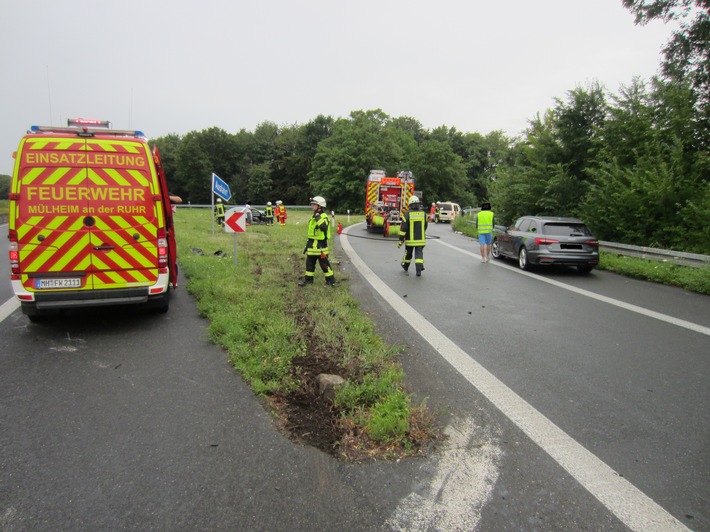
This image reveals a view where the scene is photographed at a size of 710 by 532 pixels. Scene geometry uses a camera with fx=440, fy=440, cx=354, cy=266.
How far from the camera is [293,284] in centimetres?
857

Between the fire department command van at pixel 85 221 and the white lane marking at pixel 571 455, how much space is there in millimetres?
4058

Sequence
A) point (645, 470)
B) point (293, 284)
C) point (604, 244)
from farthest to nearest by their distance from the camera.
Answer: point (604, 244) < point (293, 284) < point (645, 470)

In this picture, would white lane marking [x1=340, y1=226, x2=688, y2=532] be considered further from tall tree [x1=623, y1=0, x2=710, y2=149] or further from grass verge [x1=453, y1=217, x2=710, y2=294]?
tall tree [x1=623, y1=0, x2=710, y2=149]

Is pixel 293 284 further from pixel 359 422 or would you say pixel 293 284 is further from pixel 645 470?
pixel 645 470

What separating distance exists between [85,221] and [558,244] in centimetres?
1027

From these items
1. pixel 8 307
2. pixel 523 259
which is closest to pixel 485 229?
pixel 523 259

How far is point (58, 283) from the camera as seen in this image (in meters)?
5.59

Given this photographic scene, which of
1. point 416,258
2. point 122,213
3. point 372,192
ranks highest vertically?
point 372,192

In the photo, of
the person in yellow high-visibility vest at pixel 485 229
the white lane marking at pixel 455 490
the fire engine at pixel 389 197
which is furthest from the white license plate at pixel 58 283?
the fire engine at pixel 389 197

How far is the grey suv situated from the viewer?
11117 mm

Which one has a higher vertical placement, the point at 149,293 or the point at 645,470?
the point at 149,293

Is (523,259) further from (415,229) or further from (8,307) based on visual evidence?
(8,307)

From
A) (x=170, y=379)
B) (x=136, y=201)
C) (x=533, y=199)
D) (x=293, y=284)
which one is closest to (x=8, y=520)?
(x=170, y=379)

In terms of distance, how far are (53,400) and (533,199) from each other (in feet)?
62.8
